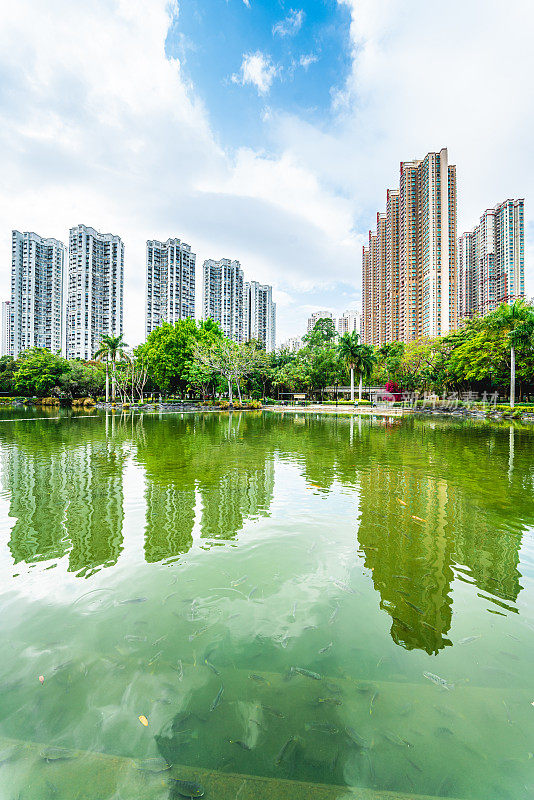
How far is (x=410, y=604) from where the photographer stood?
397 cm

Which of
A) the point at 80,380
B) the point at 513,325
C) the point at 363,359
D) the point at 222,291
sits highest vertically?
the point at 222,291

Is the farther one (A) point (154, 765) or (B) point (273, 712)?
(B) point (273, 712)

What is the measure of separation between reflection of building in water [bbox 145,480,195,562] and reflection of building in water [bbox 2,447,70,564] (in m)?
1.24

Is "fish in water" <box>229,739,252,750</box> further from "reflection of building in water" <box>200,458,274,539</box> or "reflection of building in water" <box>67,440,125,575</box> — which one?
"reflection of building in water" <box>200,458,274,539</box>

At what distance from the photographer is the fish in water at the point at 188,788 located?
207 centimetres

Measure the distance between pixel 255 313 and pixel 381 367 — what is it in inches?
2881

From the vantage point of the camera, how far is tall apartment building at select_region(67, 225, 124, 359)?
122812 millimetres

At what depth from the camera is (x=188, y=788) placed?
6.89 ft

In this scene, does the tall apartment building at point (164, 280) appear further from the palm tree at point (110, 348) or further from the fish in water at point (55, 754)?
the fish in water at point (55, 754)

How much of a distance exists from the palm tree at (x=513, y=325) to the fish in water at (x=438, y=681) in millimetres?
41691

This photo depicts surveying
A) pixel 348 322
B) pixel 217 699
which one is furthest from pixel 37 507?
pixel 348 322

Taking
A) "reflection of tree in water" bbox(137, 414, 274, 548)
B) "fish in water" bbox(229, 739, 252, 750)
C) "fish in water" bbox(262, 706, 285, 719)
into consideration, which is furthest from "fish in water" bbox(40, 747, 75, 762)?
"reflection of tree in water" bbox(137, 414, 274, 548)

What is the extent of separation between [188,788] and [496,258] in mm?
135419

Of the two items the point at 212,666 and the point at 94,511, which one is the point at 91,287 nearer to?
the point at 94,511
